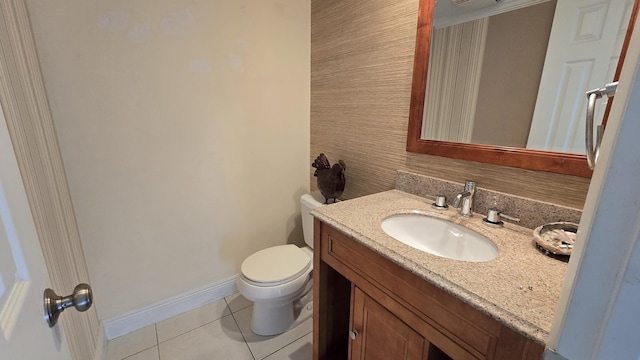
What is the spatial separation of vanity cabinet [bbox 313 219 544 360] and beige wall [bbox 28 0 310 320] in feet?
2.79

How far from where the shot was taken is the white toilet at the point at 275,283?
1400 millimetres

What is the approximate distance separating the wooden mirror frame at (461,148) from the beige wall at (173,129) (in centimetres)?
87

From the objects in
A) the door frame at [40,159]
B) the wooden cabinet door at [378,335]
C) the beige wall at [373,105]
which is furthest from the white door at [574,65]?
the door frame at [40,159]

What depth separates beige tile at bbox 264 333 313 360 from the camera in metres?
1.42

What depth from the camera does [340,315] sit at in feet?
4.25

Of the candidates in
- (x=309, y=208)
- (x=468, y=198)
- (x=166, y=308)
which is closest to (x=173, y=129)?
(x=309, y=208)

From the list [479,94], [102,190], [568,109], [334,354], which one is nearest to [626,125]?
[568,109]

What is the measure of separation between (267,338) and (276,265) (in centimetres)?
42

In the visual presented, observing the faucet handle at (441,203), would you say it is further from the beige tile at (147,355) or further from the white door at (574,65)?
the beige tile at (147,355)

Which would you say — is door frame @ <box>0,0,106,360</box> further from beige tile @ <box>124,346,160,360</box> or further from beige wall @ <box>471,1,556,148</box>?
beige wall @ <box>471,1,556,148</box>

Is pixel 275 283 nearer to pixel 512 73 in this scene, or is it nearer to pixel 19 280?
pixel 19 280

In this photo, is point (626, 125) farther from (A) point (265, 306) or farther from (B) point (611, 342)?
(A) point (265, 306)

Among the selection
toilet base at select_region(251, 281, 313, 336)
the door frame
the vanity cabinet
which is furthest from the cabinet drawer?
the door frame

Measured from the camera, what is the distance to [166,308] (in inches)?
65.2
